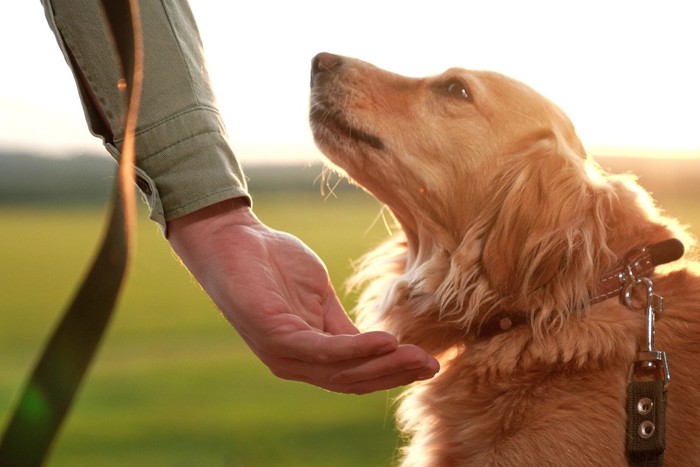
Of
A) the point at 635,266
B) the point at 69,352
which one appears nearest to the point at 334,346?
the point at 69,352

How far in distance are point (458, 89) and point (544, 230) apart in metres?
0.66

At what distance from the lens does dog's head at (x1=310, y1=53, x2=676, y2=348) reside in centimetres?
263

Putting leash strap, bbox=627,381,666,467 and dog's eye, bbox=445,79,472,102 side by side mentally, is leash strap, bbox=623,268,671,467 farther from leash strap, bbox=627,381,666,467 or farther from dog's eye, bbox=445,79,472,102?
dog's eye, bbox=445,79,472,102

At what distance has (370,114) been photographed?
9.32 ft

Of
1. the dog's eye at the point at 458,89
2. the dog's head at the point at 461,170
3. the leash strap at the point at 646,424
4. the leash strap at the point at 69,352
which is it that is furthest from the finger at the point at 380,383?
the dog's eye at the point at 458,89

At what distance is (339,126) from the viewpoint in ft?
9.32

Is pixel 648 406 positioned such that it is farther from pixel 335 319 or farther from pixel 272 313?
pixel 272 313

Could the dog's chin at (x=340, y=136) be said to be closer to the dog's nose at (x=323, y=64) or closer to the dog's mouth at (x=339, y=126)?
the dog's mouth at (x=339, y=126)

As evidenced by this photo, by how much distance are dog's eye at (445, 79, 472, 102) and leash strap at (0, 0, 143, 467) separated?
2079mm

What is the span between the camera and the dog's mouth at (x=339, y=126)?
9.25ft

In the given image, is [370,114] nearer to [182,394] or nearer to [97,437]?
[97,437]

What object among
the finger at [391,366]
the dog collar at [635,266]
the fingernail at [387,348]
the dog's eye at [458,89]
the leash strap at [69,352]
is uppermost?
the leash strap at [69,352]

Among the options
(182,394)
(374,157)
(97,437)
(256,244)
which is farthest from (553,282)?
(182,394)

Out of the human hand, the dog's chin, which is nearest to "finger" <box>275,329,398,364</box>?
the human hand
